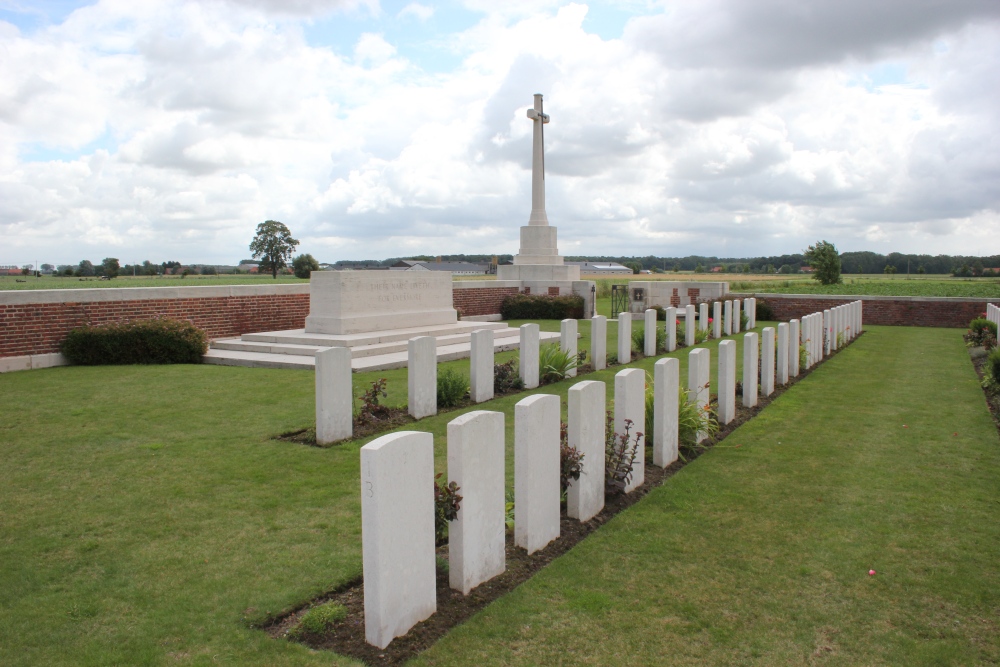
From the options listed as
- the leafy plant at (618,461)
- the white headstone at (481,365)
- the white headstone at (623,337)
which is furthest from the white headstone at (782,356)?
the leafy plant at (618,461)

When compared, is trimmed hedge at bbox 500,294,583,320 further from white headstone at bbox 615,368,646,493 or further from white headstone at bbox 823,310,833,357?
white headstone at bbox 615,368,646,493

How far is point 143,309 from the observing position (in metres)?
12.8

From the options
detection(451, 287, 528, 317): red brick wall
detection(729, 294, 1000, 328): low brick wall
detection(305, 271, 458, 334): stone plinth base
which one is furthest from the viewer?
detection(729, 294, 1000, 328): low brick wall

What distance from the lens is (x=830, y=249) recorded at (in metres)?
35.2

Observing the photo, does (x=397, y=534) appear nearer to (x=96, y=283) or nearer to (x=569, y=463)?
(x=569, y=463)

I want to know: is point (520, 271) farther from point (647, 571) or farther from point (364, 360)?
point (647, 571)

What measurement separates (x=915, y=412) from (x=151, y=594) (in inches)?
326

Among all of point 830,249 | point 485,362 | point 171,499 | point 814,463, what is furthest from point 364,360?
point 830,249

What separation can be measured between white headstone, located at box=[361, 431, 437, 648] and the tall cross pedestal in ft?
66.8

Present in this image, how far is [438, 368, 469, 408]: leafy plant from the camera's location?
8.43 metres

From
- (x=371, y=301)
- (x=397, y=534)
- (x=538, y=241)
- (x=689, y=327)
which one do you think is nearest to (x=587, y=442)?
(x=397, y=534)

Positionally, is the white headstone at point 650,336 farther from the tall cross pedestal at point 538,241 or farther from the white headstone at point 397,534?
the white headstone at point 397,534

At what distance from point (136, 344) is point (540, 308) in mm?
12531

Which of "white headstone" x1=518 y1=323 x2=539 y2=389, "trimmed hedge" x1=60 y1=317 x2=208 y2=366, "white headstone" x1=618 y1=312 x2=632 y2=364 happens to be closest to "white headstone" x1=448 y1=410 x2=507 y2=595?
"white headstone" x1=518 y1=323 x2=539 y2=389
